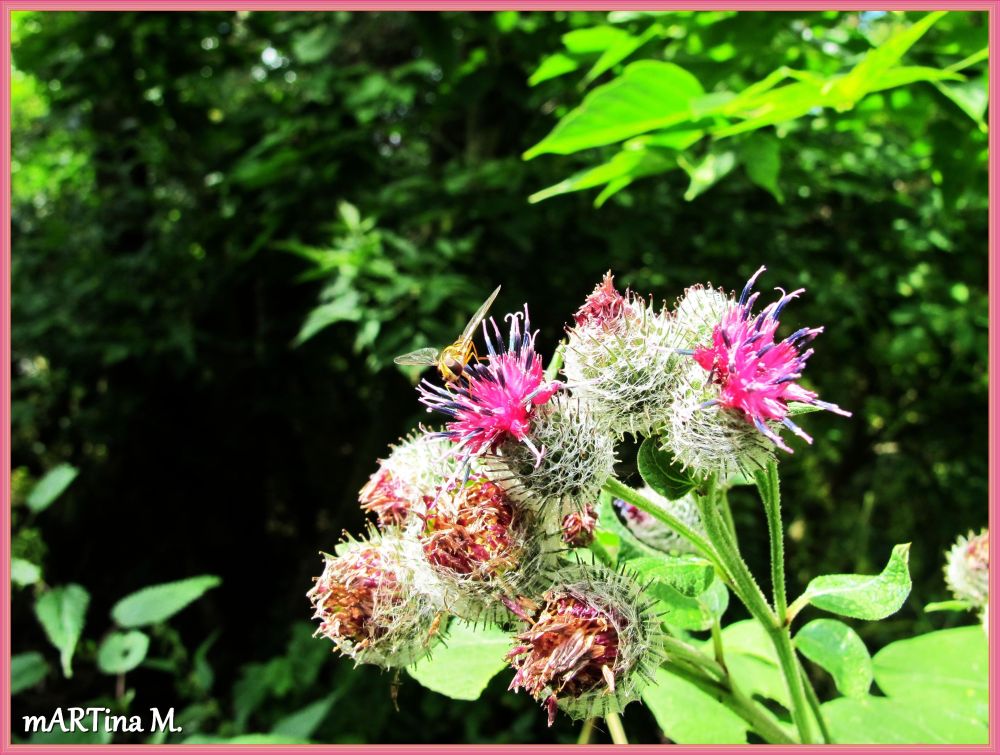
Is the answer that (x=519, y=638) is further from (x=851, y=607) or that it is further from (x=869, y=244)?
(x=869, y=244)

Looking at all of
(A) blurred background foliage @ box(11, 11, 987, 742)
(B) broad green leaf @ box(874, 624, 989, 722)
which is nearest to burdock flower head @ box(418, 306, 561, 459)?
(B) broad green leaf @ box(874, 624, 989, 722)

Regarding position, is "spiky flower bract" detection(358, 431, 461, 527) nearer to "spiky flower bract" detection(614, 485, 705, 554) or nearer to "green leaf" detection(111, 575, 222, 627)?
"spiky flower bract" detection(614, 485, 705, 554)

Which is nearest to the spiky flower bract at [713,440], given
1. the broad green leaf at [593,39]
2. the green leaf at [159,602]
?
the broad green leaf at [593,39]

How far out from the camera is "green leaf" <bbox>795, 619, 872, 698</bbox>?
1293mm

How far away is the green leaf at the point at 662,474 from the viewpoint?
1138mm

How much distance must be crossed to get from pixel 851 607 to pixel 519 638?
45cm

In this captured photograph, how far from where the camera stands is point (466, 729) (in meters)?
4.30

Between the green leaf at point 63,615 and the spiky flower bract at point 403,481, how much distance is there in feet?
4.81

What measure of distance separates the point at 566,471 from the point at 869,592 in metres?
0.44

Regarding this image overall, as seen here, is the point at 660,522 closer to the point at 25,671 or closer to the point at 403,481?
the point at 403,481

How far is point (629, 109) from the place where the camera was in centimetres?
169

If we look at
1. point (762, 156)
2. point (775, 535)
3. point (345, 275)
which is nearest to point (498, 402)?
point (775, 535)

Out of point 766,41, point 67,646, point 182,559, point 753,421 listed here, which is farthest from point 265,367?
point 753,421

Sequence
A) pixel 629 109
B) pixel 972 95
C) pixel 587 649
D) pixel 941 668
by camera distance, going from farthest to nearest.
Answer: pixel 972 95
pixel 629 109
pixel 941 668
pixel 587 649
